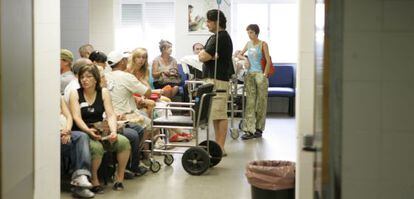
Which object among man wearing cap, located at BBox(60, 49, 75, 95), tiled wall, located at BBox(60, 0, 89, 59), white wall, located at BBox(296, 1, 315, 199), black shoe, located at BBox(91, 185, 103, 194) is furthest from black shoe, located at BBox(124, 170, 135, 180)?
tiled wall, located at BBox(60, 0, 89, 59)

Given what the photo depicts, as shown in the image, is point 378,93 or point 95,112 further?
point 95,112

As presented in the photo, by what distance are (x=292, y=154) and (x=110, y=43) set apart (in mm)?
3870

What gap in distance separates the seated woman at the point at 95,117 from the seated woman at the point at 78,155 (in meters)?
0.10

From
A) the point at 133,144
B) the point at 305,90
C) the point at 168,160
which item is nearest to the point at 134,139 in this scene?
the point at 133,144

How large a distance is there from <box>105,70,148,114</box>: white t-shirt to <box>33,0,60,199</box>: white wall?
1.89 metres

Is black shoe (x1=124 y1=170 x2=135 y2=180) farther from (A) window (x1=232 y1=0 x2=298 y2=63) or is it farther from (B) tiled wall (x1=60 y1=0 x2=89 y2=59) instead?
(A) window (x1=232 y1=0 x2=298 y2=63)

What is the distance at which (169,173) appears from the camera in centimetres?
585

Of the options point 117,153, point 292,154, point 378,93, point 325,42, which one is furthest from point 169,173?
point 325,42

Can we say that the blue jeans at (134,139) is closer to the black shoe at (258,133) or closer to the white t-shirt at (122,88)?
the white t-shirt at (122,88)

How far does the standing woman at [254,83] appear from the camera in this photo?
322 inches

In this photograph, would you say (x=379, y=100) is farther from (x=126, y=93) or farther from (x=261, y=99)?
(x=261, y=99)

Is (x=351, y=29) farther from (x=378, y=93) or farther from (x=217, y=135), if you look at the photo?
(x=217, y=135)

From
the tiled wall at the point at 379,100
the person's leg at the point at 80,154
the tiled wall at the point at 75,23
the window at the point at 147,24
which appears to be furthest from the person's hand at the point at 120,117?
the window at the point at 147,24

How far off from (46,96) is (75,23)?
654 centimetres
